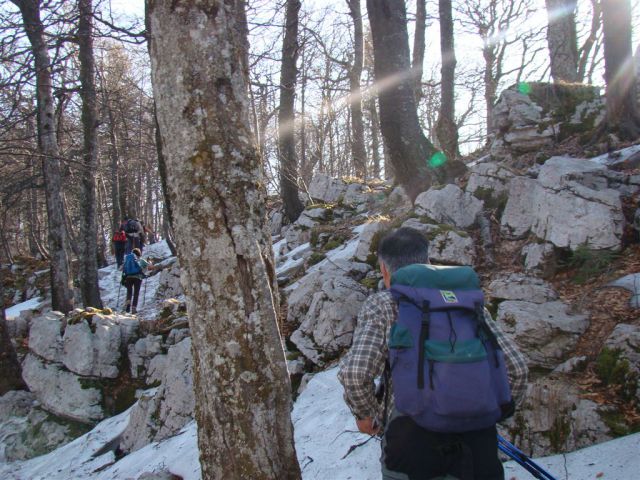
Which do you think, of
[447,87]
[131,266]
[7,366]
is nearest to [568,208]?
[447,87]

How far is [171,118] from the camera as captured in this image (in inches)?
99.8

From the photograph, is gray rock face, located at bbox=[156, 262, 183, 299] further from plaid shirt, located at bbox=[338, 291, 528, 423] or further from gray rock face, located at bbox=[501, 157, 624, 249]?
plaid shirt, located at bbox=[338, 291, 528, 423]

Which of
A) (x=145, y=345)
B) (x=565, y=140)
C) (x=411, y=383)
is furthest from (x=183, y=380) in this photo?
(x=565, y=140)

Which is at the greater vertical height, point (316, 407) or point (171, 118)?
point (171, 118)

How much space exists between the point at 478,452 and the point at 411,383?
459mm

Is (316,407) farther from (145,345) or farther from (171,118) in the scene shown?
(145,345)

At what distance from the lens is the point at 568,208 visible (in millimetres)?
5207

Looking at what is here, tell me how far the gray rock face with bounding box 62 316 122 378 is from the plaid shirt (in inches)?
283

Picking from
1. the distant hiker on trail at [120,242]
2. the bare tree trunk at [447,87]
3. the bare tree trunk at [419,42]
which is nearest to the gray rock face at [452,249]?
the bare tree trunk at [447,87]

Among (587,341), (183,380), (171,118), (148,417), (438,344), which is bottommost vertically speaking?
(148,417)

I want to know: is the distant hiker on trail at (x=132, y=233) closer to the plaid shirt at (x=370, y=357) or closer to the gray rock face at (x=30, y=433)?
the gray rock face at (x=30, y=433)

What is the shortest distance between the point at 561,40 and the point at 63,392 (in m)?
12.7

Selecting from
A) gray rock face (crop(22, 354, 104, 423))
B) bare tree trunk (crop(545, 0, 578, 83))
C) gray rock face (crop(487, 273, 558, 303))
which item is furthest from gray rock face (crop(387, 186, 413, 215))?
gray rock face (crop(22, 354, 104, 423))

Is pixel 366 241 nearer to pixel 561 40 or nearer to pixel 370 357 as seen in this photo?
pixel 370 357
